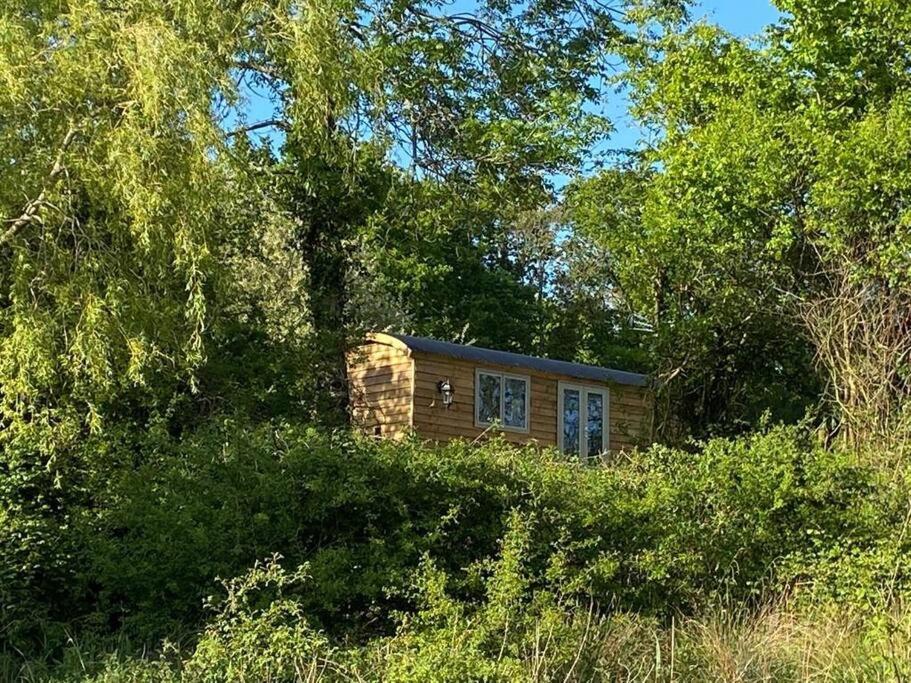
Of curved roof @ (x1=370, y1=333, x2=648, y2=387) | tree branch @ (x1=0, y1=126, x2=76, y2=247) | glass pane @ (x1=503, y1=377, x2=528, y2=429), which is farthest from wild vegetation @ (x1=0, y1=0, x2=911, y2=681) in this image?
glass pane @ (x1=503, y1=377, x2=528, y2=429)

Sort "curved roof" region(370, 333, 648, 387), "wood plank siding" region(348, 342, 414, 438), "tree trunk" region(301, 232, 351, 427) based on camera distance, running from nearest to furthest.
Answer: "tree trunk" region(301, 232, 351, 427) < "wood plank siding" region(348, 342, 414, 438) < "curved roof" region(370, 333, 648, 387)

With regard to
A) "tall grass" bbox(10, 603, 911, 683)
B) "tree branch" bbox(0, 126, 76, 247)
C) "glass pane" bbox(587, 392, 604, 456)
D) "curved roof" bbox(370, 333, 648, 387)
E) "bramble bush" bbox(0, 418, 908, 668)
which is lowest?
"tall grass" bbox(10, 603, 911, 683)

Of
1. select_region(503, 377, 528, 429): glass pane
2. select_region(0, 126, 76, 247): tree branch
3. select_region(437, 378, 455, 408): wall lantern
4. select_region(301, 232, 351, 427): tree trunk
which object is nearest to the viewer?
select_region(0, 126, 76, 247): tree branch

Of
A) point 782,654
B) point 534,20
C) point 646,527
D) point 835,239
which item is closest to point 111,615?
point 646,527

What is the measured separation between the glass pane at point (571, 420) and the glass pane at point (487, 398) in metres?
1.54

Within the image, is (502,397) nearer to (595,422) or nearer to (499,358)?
(499,358)

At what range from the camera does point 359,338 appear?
1399 centimetres

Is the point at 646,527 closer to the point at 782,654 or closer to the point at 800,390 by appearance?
the point at 782,654

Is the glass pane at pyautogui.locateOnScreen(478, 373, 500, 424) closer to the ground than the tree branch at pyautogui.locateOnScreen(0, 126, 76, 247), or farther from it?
closer to the ground

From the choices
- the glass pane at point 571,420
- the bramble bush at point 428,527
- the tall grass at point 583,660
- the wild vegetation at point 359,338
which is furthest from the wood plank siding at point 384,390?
the tall grass at point 583,660

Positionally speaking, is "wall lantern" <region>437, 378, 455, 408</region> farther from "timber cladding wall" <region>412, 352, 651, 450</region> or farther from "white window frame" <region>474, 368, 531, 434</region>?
"white window frame" <region>474, 368, 531, 434</region>

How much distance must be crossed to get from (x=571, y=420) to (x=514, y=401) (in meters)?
1.31

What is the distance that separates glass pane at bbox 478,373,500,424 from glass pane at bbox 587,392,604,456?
82.7 inches

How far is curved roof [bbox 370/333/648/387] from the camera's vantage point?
1655 centimetres
